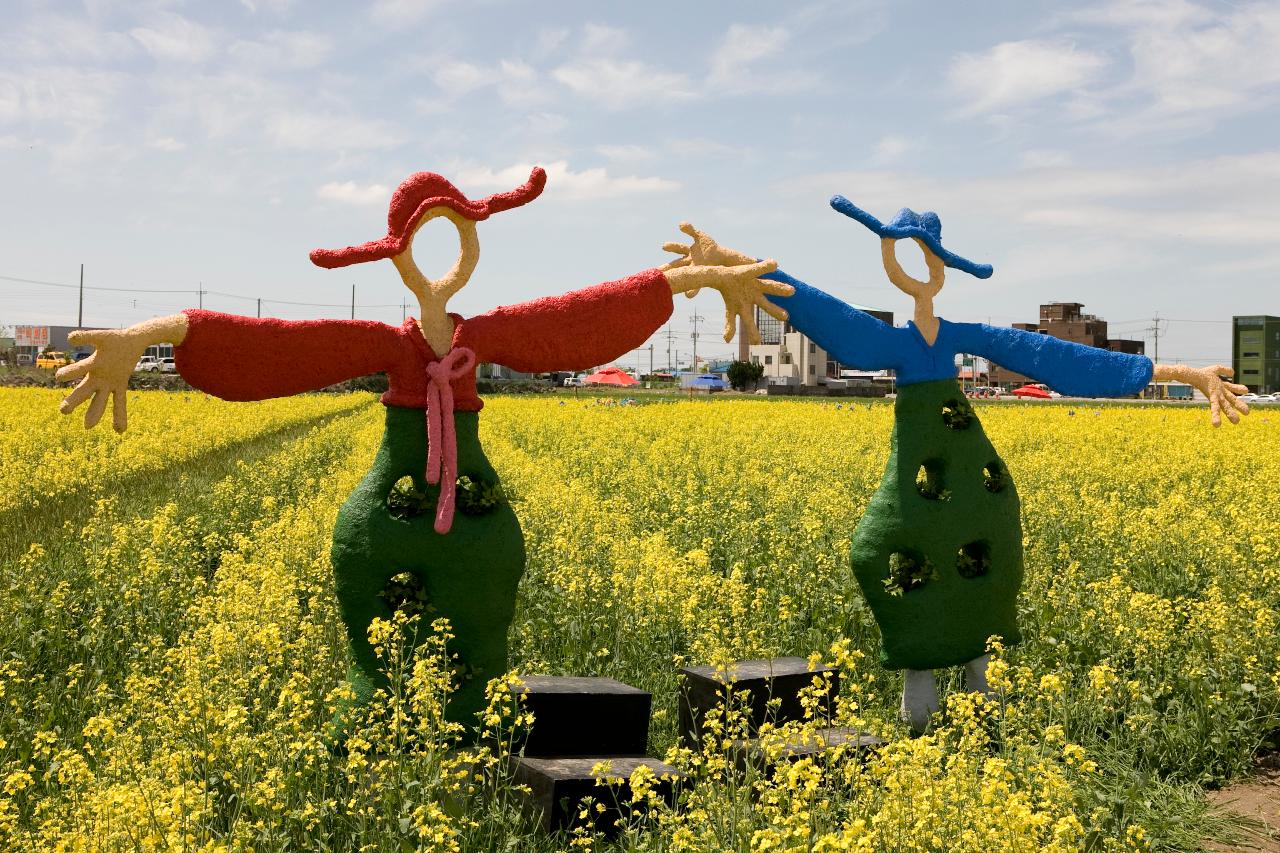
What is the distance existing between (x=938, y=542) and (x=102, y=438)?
13.0 meters

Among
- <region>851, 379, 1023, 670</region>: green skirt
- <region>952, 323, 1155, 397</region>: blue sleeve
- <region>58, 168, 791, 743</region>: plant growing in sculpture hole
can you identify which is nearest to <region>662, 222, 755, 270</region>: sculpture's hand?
<region>58, 168, 791, 743</region>: plant growing in sculpture hole

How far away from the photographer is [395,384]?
403cm

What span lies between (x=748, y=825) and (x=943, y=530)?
90.8 inches

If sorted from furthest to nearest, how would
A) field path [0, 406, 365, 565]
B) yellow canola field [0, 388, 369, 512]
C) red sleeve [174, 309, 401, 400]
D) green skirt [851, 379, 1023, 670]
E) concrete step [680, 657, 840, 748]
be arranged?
1. yellow canola field [0, 388, 369, 512]
2. field path [0, 406, 365, 565]
3. green skirt [851, 379, 1023, 670]
4. concrete step [680, 657, 840, 748]
5. red sleeve [174, 309, 401, 400]

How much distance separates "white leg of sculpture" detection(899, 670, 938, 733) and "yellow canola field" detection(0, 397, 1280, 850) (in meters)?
0.10

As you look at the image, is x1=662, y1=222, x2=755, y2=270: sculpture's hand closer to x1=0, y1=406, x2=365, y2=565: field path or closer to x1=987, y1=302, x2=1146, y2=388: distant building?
x1=0, y1=406, x2=365, y2=565: field path

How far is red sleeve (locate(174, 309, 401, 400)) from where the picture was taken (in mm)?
3744

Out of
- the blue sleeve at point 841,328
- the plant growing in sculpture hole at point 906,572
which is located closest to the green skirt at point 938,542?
the plant growing in sculpture hole at point 906,572

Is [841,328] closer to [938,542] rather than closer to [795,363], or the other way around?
[938,542]

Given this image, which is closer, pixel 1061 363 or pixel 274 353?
pixel 274 353

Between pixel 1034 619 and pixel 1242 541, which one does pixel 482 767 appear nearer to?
pixel 1034 619

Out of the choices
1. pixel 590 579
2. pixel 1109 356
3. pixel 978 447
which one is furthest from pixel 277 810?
pixel 1109 356

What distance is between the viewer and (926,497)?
479 centimetres

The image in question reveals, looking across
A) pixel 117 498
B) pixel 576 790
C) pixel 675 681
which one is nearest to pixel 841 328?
pixel 675 681
